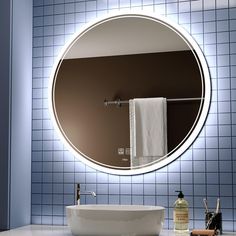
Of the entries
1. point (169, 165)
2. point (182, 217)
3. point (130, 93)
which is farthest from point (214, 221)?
point (130, 93)

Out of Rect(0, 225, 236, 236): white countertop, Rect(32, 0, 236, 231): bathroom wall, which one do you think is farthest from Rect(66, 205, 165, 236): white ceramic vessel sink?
Rect(32, 0, 236, 231): bathroom wall

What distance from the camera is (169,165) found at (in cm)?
235

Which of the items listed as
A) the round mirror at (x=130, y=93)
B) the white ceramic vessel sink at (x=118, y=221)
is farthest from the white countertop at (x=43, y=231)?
the round mirror at (x=130, y=93)

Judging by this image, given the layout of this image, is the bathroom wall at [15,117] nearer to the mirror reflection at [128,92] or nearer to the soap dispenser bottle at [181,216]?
the mirror reflection at [128,92]

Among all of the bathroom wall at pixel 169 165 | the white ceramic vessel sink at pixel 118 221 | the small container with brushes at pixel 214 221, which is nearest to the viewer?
the white ceramic vessel sink at pixel 118 221

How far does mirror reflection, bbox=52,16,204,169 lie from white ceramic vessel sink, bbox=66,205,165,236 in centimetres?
43

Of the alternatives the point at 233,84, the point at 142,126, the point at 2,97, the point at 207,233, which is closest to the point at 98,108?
the point at 142,126

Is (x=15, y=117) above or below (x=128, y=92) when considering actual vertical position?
below

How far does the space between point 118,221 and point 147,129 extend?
1.84 ft

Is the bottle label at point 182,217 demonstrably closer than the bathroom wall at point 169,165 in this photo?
Yes

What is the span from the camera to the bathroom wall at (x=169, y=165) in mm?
2289

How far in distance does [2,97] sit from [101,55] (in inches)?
20.0

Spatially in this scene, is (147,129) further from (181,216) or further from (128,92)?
(181,216)

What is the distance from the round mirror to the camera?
7.70ft
